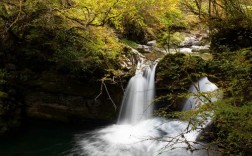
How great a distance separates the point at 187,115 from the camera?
14.0 feet

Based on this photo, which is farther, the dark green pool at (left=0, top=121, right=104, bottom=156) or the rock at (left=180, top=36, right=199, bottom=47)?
the rock at (left=180, top=36, right=199, bottom=47)

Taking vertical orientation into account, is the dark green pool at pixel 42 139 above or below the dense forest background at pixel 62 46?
below

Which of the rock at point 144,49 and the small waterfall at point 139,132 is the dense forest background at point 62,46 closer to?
the small waterfall at point 139,132

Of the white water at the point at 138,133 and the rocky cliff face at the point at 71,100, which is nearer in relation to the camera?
the white water at the point at 138,133

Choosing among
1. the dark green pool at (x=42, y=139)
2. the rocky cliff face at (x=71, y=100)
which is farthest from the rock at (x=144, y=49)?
the dark green pool at (x=42, y=139)

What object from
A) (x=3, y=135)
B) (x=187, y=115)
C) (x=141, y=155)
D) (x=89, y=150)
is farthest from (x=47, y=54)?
(x=187, y=115)

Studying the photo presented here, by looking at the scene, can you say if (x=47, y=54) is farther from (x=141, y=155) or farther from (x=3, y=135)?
(x=141, y=155)

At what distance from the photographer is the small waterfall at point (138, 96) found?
8969 millimetres

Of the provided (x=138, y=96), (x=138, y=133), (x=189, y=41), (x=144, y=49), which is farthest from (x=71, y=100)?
(x=189, y=41)

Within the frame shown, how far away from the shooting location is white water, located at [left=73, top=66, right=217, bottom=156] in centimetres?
708

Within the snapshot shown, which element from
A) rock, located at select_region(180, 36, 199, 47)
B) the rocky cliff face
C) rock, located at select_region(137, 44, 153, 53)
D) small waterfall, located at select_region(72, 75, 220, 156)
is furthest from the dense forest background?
rock, located at select_region(180, 36, 199, 47)

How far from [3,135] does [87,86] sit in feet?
9.20

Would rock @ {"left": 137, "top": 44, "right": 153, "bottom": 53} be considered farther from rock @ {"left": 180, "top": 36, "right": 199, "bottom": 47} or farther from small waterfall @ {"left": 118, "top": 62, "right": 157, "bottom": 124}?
rock @ {"left": 180, "top": 36, "right": 199, "bottom": 47}

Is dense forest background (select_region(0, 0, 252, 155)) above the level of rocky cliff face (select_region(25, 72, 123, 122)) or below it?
above
